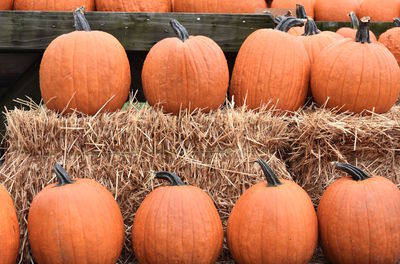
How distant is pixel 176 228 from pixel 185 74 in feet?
2.77

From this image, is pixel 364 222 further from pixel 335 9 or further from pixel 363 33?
pixel 335 9

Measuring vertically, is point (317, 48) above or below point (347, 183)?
above

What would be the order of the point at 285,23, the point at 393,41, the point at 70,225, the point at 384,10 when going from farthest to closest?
the point at 384,10
the point at 393,41
the point at 285,23
the point at 70,225

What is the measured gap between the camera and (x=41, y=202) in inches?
108

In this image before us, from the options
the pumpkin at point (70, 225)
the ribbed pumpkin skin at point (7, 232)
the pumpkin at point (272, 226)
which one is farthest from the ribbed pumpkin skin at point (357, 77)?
the ribbed pumpkin skin at point (7, 232)

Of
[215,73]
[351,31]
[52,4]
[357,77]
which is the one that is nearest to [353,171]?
[357,77]

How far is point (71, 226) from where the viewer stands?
2.70m

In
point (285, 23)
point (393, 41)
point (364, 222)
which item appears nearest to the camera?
point (364, 222)

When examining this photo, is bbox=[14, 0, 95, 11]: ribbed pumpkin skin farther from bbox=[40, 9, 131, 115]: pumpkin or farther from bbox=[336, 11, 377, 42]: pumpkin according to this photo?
bbox=[336, 11, 377, 42]: pumpkin

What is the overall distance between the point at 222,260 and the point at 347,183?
720 millimetres

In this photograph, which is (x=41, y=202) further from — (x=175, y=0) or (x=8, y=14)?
(x=175, y=0)

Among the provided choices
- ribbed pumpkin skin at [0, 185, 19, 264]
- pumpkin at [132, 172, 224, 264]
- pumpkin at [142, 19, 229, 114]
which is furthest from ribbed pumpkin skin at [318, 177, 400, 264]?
ribbed pumpkin skin at [0, 185, 19, 264]

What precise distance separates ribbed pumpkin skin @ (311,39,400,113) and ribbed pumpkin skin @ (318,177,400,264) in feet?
1.94

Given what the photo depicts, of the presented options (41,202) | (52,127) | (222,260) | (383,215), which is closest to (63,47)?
(52,127)
